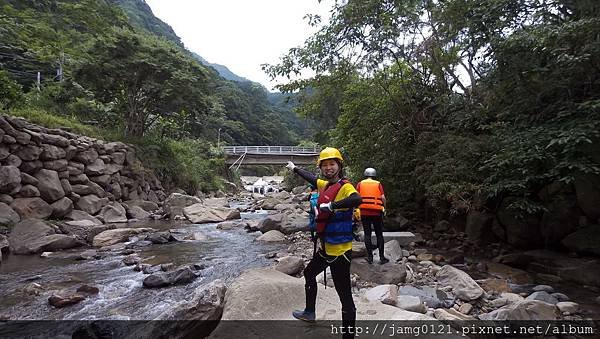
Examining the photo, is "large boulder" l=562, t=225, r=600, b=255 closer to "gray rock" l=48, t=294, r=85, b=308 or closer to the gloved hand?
the gloved hand

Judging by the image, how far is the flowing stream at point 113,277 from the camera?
4777mm

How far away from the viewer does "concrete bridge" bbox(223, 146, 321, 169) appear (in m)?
34.5

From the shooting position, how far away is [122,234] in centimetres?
955

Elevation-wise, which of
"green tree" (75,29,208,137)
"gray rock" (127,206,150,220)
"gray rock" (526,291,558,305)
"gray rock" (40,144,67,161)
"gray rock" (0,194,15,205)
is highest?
"green tree" (75,29,208,137)

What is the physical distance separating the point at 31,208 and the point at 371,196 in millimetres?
9784

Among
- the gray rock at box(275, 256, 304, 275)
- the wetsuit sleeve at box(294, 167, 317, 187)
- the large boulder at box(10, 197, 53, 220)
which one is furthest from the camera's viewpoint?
the large boulder at box(10, 197, 53, 220)

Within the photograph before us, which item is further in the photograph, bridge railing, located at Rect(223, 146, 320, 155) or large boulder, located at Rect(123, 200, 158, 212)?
bridge railing, located at Rect(223, 146, 320, 155)

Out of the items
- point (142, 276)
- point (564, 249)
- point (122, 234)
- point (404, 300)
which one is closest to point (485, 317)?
point (404, 300)

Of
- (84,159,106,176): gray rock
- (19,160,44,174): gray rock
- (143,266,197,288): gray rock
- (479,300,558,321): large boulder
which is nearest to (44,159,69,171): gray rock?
(19,160,44,174): gray rock

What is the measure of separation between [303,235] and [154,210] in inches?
327

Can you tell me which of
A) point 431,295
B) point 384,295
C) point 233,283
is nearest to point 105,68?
point 233,283

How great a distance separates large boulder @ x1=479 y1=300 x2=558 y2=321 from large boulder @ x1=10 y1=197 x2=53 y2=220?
11.4 meters

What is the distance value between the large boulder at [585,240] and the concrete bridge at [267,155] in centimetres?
2739

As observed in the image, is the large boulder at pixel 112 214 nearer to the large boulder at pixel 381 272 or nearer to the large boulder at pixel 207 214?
the large boulder at pixel 207 214
